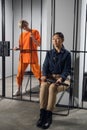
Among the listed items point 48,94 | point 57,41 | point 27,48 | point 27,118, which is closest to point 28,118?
point 27,118

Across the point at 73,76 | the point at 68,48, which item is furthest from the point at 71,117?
the point at 68,48

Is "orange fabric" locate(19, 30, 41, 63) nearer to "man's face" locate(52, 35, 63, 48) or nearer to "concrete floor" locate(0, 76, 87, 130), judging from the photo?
"concrete floor" locate(0, 76, 87, 130)

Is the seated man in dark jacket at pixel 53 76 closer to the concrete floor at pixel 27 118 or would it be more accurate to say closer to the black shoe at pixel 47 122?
the black shoe at pixel 47 122

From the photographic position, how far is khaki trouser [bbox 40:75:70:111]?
2.95m

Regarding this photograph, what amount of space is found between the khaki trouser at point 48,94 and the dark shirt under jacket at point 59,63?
8.3 inches

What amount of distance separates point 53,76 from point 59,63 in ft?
0.66

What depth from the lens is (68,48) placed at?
349 cm

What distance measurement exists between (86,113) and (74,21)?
1.32 m

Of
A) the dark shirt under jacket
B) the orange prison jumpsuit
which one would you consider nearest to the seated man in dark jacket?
the dark shirt under jacket

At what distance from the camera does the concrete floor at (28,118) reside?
9.46 ft

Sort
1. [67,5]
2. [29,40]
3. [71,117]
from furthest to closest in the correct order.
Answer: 1. [29,40]
2. [67,5]
3. [71,117]

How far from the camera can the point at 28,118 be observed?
10.3ft

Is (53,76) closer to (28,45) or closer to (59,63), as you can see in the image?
(59,63)

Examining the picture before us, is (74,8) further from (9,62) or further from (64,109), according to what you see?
(9,62)
